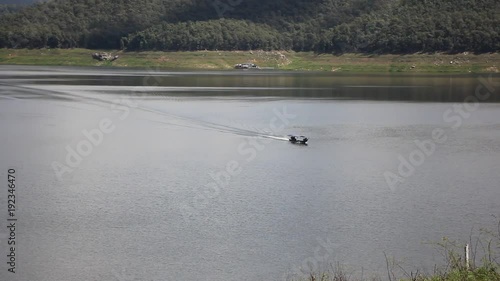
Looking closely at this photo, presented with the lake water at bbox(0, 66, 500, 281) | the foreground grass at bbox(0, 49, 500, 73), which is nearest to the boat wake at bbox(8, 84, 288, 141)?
the lake water at bbox(0, 66, 500, 281)

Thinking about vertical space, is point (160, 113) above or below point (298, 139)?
below

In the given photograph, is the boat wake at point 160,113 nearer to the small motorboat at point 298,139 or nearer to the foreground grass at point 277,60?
the small motorboat at point 298,139

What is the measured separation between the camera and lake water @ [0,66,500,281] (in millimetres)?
19781

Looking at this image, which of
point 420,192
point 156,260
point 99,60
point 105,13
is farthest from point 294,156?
point 105,13

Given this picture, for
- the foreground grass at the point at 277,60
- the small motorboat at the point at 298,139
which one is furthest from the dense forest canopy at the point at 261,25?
the small motorboat at the point at 298,139

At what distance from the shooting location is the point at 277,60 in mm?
143875

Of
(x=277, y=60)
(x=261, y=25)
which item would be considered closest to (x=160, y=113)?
(x=277, y=60)

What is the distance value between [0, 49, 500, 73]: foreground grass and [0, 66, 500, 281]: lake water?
189 ft

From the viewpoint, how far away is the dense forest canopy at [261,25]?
119m

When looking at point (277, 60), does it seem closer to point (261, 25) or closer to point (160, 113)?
point (261, 25)

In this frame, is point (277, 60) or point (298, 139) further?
point (277, 60)

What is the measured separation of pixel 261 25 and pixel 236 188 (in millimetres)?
145047

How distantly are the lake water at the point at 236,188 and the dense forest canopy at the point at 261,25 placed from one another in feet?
219

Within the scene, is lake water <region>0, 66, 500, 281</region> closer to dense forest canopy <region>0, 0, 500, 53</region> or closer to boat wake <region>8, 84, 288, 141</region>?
boat wake <region>8, 84, 288, 141</region>
